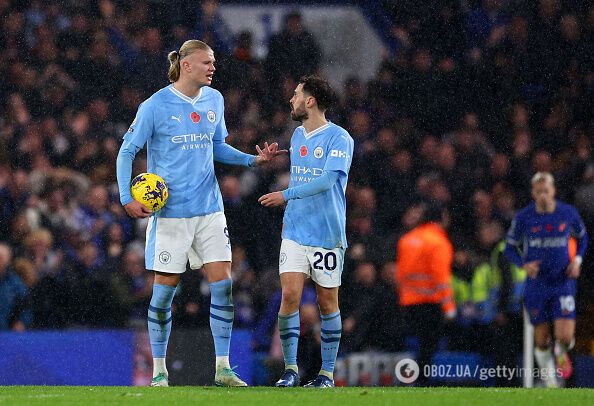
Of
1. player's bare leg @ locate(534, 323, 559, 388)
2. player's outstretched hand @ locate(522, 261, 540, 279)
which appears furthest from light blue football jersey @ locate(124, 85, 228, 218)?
player's bare leg @ locate(534, 323, 559, 388)

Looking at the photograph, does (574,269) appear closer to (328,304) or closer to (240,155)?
(328,304)

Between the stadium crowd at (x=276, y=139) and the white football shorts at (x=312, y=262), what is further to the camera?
the stadium crowd at (x=276, y=139)

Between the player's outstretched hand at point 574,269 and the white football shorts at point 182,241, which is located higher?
the player's outstretched hand at point 574,269

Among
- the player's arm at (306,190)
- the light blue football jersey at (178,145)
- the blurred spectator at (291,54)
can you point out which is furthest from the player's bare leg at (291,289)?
the blurred spectator at (291,54)

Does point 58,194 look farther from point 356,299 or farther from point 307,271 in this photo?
point 307,271

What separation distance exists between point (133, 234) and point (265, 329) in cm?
151

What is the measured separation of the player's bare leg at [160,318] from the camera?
21.2 ft

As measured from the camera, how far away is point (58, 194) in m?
10.3

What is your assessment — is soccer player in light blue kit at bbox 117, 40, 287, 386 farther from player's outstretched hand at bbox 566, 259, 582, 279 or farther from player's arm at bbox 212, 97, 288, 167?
player's outstretched hand at bbox 566, 259, 582, 279

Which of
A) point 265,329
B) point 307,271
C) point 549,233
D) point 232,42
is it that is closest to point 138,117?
point 307,271

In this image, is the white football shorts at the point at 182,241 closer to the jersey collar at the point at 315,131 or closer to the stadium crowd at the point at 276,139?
the jersey collar at the point at 315,131

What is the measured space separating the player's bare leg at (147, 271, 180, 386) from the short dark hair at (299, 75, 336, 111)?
1209mm

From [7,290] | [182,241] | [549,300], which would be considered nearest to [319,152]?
[182,241]

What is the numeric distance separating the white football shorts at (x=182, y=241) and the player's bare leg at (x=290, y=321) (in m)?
0.36
